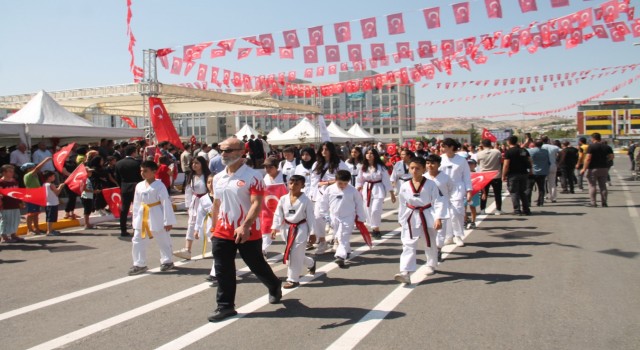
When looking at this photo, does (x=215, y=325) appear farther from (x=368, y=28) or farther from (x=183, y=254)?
(x=368, y=28)

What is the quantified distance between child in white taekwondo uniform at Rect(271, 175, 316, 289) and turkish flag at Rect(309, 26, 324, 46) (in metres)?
8.28

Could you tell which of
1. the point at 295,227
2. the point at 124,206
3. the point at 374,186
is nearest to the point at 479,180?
the point at 374,186

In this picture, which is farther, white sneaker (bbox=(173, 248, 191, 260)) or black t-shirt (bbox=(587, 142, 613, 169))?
black t-shirt (bbox=(587, 142, 613, 169))

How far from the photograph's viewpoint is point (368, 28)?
534 inches

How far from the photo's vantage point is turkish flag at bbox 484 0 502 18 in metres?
11.8

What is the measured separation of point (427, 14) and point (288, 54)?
509 centimetres

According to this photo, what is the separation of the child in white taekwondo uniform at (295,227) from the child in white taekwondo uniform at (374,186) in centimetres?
277

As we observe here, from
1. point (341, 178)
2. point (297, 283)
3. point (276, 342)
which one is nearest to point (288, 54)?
point (341, 178)

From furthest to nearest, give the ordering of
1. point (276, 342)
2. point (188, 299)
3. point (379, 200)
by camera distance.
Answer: point (379, 200) < point (188, 299) < point (276, 342)

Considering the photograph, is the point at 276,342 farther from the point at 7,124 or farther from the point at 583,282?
the point at 7,124

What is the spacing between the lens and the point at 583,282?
6.13 metres

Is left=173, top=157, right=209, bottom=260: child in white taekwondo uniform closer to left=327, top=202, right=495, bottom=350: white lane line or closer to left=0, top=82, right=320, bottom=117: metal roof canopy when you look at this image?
left=327, top=202, right=495, bottom=350: white lane line

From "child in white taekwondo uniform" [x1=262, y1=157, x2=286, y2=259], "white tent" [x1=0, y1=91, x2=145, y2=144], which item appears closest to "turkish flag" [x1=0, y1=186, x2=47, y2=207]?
"child in white taekwondo uniform" [x1=262, y1=157, x2=286, y2=259]

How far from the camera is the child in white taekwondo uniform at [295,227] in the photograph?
6293mm
